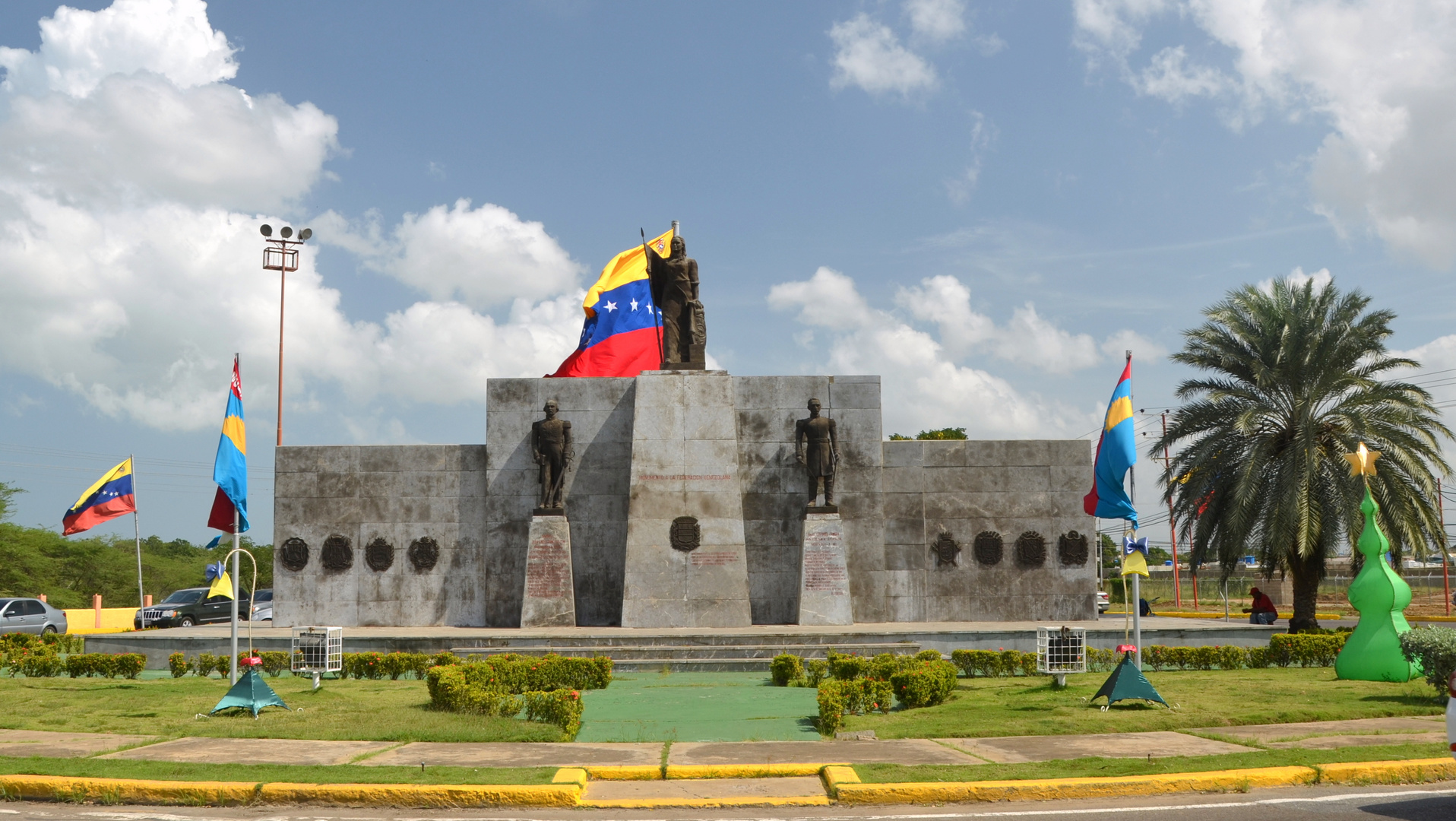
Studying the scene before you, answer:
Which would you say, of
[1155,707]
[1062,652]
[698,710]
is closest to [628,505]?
[698,710]

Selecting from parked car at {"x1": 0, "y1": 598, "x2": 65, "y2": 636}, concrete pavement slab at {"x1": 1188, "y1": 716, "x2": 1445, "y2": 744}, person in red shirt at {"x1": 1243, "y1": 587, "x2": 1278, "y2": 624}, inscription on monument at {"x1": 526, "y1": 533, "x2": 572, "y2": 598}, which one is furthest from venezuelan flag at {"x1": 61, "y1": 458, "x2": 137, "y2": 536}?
person in red shirt at {"x1": 1243, "y1": 587, "x2": 1278, "y2": 624}

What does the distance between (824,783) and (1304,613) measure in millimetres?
17848

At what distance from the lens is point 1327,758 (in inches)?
357

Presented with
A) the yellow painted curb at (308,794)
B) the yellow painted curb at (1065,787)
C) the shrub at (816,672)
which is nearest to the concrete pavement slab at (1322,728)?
the yellow painted curb at (1065,787)

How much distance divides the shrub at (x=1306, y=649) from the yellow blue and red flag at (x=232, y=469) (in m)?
16.2

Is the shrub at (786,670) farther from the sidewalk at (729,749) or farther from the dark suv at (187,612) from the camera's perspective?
the dark suv at (187,612)

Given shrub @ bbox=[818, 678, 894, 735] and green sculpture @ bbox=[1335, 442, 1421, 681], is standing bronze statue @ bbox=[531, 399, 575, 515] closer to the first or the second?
shrub @ bbox=[818, 678, 894, 735]

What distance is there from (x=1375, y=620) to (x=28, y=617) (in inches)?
1210

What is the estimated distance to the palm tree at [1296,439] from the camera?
69.6ft

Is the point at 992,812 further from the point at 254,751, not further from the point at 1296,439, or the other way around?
the point at 1296,439

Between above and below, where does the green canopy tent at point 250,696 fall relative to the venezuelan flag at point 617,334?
below

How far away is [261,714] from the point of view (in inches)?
484

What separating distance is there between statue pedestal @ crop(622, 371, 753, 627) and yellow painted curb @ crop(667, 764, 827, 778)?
1313 cm

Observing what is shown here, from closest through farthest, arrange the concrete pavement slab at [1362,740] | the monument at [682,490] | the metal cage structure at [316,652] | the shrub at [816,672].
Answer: the concrete pavement slab at [1362,740] < the metal cage structure at [316,652] < the shrub at [816,672] < the monument at [682,490]
